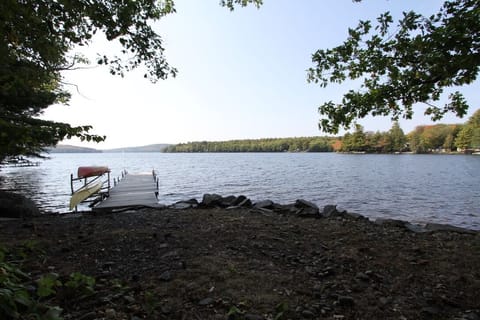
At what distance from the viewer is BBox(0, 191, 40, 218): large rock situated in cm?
955

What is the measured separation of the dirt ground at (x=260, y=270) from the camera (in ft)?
9.64

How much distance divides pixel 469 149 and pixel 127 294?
394 ft

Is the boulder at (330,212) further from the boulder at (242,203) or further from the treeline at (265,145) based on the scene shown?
the treeline at (265,145)

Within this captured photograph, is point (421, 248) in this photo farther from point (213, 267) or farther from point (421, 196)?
point (421, 196)

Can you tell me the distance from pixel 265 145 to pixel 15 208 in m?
157

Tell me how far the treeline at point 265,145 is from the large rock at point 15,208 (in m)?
148

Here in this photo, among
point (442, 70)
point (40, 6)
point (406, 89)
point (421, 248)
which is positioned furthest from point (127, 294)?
point (421, 248)

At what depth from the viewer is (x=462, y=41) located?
127 inches

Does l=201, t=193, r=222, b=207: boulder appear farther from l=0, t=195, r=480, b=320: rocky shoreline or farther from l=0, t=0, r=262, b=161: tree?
l=0, t=0, r=262, b=161: tree

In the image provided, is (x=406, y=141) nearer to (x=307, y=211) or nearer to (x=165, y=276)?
(x=307, y=211)

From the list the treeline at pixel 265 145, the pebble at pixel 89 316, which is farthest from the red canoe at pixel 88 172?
the treeline at pixel 265 145

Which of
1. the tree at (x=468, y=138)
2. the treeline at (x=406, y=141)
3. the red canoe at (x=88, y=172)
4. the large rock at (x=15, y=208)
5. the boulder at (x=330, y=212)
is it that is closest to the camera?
the boulder at (x=330, y=212)

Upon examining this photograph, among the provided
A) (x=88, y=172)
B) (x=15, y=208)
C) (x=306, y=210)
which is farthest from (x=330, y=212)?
(x=88, y=172)

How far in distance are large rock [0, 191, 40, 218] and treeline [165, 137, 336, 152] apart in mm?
147683
